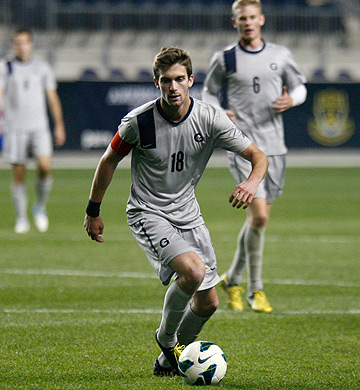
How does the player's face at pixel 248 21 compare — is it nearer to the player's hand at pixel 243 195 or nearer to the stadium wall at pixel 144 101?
the player's hand at pixel 243 195

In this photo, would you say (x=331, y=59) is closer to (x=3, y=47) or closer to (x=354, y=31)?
(x=354, y=31)

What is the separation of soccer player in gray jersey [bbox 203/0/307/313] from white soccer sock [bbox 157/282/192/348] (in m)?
2.14

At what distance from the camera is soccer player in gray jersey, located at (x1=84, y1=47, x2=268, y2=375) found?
4371 mm

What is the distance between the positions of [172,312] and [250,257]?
2279mm

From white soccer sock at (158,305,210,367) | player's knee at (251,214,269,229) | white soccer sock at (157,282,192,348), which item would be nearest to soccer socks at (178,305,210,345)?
white soccer sock at (158,305,210,367)

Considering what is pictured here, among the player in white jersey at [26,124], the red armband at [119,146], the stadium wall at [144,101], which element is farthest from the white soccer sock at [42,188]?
the stadium wall at [144,101]

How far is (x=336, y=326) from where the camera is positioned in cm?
584

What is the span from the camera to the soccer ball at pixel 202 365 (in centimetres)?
431

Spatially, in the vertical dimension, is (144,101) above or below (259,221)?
below

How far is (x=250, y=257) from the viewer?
21.8 feet

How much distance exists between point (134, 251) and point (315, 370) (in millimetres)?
5355

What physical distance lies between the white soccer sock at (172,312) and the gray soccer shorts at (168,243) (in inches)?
3.1

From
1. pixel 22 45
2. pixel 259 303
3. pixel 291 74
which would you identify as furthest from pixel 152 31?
pixel 259 303

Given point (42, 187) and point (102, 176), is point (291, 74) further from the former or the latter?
point (42, 187)
